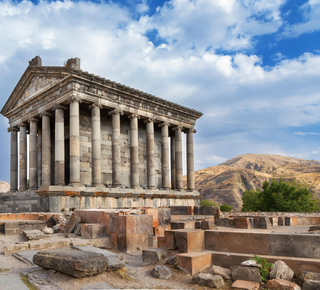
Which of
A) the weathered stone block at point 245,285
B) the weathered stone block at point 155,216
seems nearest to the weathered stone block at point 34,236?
the weathered stone block at point 155,216

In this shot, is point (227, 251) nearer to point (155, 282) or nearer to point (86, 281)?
point (155, 282)

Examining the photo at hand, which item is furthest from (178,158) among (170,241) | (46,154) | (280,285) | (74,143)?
(280,285)

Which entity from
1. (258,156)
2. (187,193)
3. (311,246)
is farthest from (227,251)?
(258,156)

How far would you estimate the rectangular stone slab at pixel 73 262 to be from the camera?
5.72 meters

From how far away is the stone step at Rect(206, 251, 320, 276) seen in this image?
244 inches

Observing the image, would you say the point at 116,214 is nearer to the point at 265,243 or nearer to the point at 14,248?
the point at 14,248

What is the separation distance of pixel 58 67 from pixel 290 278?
19.0m

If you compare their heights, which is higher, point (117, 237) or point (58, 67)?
point (58, 67)

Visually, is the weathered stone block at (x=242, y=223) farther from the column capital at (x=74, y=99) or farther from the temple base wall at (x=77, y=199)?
the column capital at (x=74, y=99)

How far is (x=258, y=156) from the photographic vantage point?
414 feet

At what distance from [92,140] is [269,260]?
16450mm

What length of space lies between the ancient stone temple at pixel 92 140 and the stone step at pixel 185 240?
38.4ft

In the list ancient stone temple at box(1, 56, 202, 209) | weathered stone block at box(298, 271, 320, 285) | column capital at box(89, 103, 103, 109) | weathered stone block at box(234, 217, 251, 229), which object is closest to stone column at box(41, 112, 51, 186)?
ancient stone temple at box(1, 56, 202, 209)

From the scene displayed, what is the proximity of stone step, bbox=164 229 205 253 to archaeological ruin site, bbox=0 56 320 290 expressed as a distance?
2 cm
